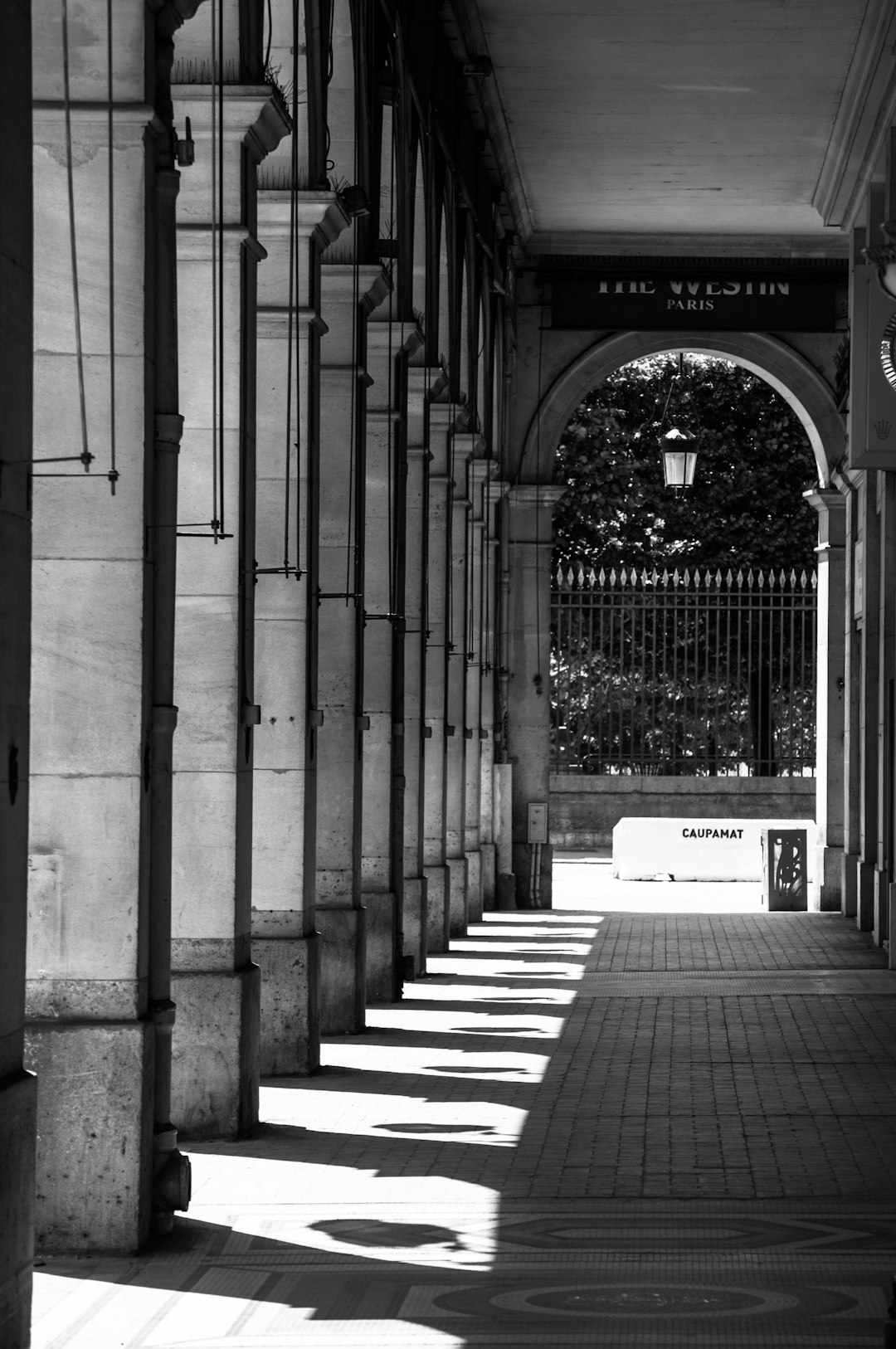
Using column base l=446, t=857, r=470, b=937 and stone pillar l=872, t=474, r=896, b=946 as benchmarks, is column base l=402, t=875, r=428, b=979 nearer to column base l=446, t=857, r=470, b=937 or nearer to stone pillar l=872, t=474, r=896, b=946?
column base l=446, t=857, r=470, b=937

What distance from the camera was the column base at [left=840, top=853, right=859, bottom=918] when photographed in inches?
1017

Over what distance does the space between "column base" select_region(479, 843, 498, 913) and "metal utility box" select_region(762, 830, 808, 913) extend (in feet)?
10.6

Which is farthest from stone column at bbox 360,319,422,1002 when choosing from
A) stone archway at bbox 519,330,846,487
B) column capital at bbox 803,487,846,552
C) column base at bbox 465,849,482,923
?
stone archway at bbox 519,330,846,487

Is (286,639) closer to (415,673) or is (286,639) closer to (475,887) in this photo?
(415,673)

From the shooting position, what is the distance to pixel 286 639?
12.3 meters

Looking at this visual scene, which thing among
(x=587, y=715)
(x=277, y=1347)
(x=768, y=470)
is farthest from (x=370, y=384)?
(x=768, y=470)

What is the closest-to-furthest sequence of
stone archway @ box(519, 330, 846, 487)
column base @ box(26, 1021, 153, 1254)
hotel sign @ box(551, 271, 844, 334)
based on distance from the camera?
1. column base @ box(26, 1021, 153, 1254)
2. hotel sign @ box(551, 271, 844, 334)
3. stone archway @ box(519, 330, 846, 487)

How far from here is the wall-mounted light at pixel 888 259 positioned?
7.60m

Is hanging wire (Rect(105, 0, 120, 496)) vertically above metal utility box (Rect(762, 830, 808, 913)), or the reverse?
hanging wire (Rect(105, 0, 120, 496))

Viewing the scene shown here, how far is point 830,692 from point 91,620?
2055 cm

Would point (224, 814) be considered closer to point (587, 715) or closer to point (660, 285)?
point (660, 285)

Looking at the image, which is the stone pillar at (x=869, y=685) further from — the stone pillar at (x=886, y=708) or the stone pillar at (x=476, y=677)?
the stone pillar at (x=476, y=677)

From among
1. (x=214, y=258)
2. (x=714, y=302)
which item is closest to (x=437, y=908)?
(x=714, y=302)

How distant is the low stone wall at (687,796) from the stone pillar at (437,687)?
14.1m
